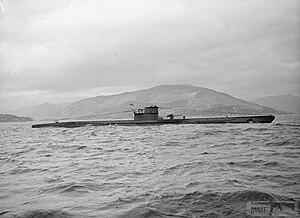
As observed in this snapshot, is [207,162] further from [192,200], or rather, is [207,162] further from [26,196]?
[26,196]

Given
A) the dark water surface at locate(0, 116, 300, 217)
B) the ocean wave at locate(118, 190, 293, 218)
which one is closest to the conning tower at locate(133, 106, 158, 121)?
the dark water surface at locate(0, 116, 300, 217)

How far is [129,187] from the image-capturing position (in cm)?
1074

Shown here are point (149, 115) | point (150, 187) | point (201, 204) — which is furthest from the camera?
point (149, 115)

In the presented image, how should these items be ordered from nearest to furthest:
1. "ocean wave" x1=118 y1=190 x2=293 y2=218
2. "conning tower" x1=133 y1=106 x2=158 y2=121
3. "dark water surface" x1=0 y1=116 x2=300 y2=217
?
"ocean wave" x1=118 y1=190 x2=293 y2=218, "dark water surface" x1=0 y1=116 x2=300 y2=217, "conning tower" x1=133 y1=106 x2=158 y2=121

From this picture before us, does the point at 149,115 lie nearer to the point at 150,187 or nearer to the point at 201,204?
the point at 150,187

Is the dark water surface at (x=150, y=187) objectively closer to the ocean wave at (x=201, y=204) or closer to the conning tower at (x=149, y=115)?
the ocean wave at (x=201, y=204)

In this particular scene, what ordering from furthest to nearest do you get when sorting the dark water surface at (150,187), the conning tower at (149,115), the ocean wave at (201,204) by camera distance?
the conning tower at (149,115) < the dark water surface at (150,187) < the ocean wave at (201,204)

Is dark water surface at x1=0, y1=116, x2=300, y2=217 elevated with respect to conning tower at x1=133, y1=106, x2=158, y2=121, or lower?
lower

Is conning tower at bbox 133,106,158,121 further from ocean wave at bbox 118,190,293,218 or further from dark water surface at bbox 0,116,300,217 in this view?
ocean wave at bbox 118,190,293,218

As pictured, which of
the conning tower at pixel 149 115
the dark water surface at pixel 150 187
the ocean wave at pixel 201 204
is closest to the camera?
the ocean wave at pixel 201 204

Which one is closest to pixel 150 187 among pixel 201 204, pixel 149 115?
pixel 201 204

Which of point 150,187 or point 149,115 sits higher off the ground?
point 149,115

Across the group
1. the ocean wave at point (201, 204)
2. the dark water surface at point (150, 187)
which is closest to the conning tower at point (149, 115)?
the dark water surface at point (150, 187)

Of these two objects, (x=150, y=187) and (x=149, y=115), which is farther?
(x=149, y=115)
